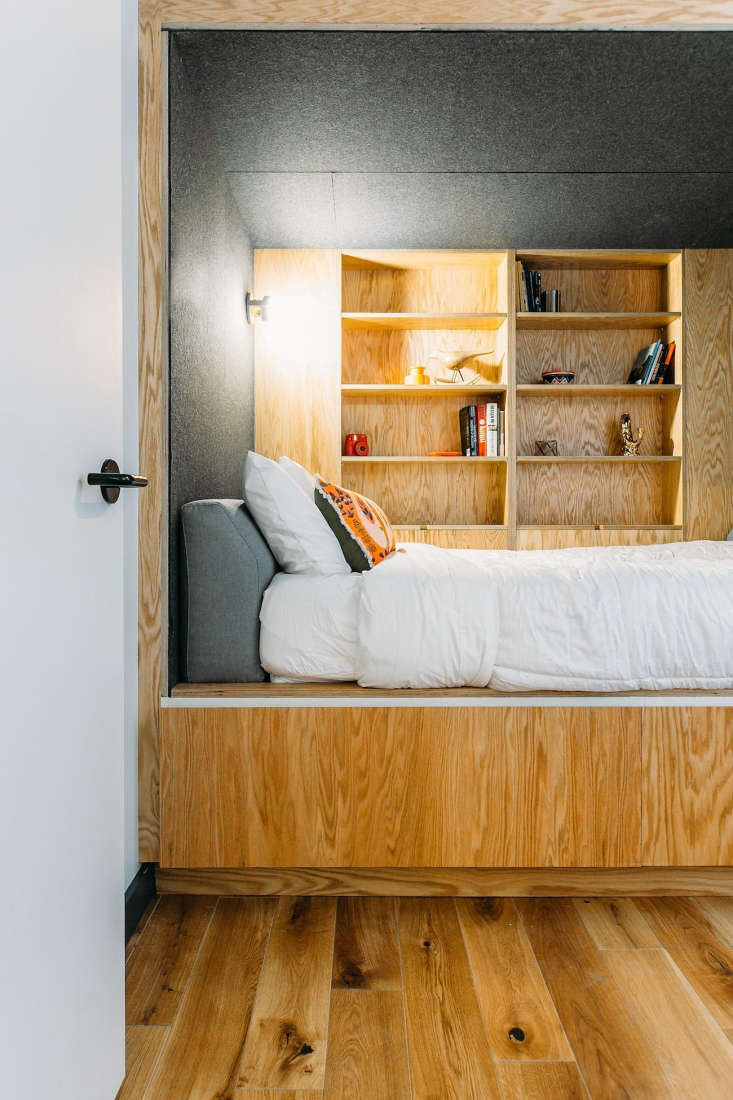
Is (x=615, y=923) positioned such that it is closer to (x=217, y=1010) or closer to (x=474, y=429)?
(x=217, y=1010)

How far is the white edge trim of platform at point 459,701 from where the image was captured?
73.5 inches

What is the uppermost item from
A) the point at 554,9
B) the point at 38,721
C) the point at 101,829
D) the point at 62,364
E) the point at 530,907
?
the point at 554,9

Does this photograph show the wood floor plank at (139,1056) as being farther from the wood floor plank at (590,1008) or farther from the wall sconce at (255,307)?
the wall sconce at (255,307)

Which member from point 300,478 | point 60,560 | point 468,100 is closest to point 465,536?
point 300,478

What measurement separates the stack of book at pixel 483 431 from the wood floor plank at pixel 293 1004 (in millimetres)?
2539

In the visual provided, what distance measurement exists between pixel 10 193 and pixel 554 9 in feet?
5.25

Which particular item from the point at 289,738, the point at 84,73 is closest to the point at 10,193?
the point at 84,73

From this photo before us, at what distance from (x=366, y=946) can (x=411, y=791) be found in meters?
0.35

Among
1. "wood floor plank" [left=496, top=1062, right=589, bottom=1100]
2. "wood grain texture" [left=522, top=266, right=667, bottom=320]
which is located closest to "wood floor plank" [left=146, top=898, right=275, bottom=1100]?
"wood floor plank" [left=496, top=1062, right=589, bottom=1100]

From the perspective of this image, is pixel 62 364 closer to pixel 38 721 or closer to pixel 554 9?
pixel 38 721

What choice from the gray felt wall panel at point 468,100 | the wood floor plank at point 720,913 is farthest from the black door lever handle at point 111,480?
the wood floor plank at point 720,913

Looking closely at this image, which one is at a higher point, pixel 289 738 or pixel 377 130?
pixel 377 130

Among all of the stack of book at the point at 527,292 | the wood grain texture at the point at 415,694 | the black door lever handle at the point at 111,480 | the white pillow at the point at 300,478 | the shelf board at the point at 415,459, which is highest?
the stack of book at the point at 527,292

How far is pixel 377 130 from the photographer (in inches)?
98.0
